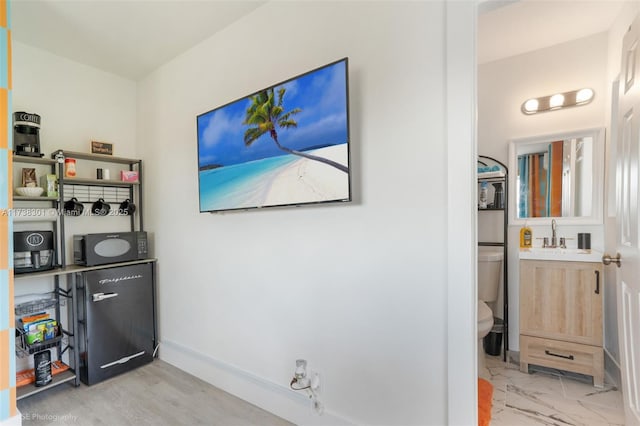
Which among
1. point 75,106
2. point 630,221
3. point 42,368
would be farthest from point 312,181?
point 75,106

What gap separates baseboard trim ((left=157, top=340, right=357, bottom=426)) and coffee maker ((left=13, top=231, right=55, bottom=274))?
1.11 m

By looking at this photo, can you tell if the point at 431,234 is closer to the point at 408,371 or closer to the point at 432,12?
the point at 408,371

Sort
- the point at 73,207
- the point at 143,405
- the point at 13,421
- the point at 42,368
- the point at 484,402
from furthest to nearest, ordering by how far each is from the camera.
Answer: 1. the point at 73,207
2. the point at 42,368
3. the point at 143,405
4. the point at 484,402
5. the point at 13,421

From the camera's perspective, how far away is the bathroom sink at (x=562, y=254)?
2.13 metres

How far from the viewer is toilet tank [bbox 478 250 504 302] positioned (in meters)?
2.52

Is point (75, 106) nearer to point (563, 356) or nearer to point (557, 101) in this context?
point (557, 101)

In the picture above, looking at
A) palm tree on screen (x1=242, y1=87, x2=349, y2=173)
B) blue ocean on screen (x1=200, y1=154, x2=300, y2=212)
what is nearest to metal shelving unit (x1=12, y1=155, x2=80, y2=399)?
blue ocean on screen (x1=200, y1=154, x2=300, y2=212)

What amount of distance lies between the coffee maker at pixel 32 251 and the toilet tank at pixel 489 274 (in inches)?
132

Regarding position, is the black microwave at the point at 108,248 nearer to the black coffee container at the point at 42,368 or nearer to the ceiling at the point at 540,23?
the black coffee container at the point at 42,368

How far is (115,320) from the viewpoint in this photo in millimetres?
2377

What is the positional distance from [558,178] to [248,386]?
2.90m

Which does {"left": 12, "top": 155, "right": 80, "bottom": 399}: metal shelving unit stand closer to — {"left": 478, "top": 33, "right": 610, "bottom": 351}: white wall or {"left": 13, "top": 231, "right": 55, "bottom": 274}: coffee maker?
{"left": 13, "top": 231, "right": 55, "bottom": 274}: coffee maker

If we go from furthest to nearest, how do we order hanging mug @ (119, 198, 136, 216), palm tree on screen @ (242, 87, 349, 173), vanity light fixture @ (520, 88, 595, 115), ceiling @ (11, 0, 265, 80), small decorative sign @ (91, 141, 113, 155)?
hanging mug @ (119, 198, 136, 216)
small decorative sign @ (91, 141, 113, 155)
vanity light fixture @ (520, 88, 595, 115)
ceiling @ (11, 0, 265, 80)
palm tree on screen @ (242, 87, 349, 173)

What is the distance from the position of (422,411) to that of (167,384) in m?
1.87
